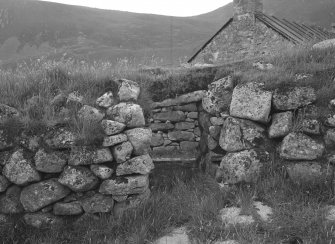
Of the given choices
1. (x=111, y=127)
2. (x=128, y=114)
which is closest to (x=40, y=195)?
(x=111, y=127)

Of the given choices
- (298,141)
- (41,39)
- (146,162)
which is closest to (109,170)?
(146,162)

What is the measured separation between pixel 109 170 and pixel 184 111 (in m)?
2.36

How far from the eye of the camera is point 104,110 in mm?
5777

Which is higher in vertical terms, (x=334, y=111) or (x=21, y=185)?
(x=334, y=111)

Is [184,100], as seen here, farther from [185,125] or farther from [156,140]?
[156,140]

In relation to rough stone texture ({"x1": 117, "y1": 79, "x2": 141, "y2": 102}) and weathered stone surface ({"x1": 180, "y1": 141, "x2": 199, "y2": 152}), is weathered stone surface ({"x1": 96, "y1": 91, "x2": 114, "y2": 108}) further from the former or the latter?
weathered stone surface ({"x1": 180, "y1": 141, "x2": 199, "y2": 152})

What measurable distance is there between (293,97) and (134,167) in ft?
9.29

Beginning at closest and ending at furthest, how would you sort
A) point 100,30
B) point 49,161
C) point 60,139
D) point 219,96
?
point 49,161 → point 60,139 → point 219,96 → point 100,30

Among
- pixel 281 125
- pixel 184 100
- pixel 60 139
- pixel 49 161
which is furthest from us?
pixel 184 100

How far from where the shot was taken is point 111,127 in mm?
5414

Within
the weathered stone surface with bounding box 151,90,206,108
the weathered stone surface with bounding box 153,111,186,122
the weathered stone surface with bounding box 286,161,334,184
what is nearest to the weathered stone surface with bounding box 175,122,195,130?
the weathered stone surface with bounding box 153,111,186,122

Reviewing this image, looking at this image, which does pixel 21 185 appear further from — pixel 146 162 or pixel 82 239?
pixel 146 162

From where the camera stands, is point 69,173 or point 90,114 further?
point 90,114

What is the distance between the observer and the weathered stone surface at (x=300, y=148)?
5117 millimetres
